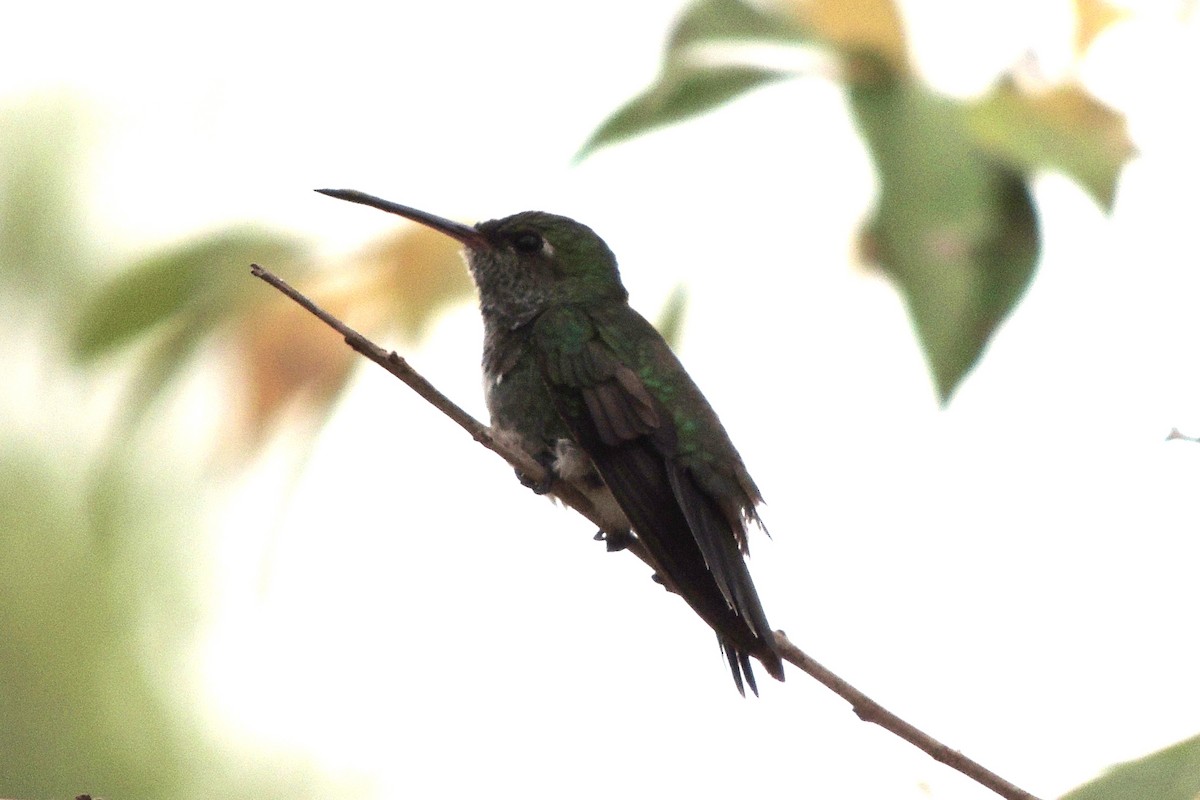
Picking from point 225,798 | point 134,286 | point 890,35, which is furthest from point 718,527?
point 225,798

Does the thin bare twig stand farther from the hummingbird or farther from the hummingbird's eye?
the hummingbird's eye

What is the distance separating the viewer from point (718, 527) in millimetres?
2504

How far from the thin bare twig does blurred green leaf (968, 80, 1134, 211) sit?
896 mm

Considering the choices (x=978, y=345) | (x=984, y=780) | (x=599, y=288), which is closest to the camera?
(x=984, y=780)

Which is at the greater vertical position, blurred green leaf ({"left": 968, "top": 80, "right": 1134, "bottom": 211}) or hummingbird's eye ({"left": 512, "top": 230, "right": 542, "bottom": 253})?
hummingbird's eye ({"left": 512, "top": 230, "right": 542, "bottom": 253})

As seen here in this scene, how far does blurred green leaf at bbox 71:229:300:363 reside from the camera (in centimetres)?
288

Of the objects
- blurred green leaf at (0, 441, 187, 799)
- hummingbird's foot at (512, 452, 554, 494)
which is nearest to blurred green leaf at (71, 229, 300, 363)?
hummingbird's foot at (512, 452, 554, 494)

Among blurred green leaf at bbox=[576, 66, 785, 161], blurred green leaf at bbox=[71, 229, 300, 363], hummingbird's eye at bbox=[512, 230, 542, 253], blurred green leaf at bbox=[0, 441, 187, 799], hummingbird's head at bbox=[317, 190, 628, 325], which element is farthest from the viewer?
blurred green leaf at bbox=[0, 441, 187, 799]

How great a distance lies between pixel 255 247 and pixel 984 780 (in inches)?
78.1

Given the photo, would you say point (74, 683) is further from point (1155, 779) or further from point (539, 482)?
point (1155, 779)

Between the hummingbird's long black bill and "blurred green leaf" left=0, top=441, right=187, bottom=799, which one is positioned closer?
the hummingbird's long black bill

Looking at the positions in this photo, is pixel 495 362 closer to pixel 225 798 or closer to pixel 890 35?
pixel 890 35

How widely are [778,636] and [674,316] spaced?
3.53 ft

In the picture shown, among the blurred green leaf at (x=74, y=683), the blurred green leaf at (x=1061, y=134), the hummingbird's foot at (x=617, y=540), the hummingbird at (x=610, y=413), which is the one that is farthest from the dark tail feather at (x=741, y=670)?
the blurred green leaf at (x=74, y=683)
